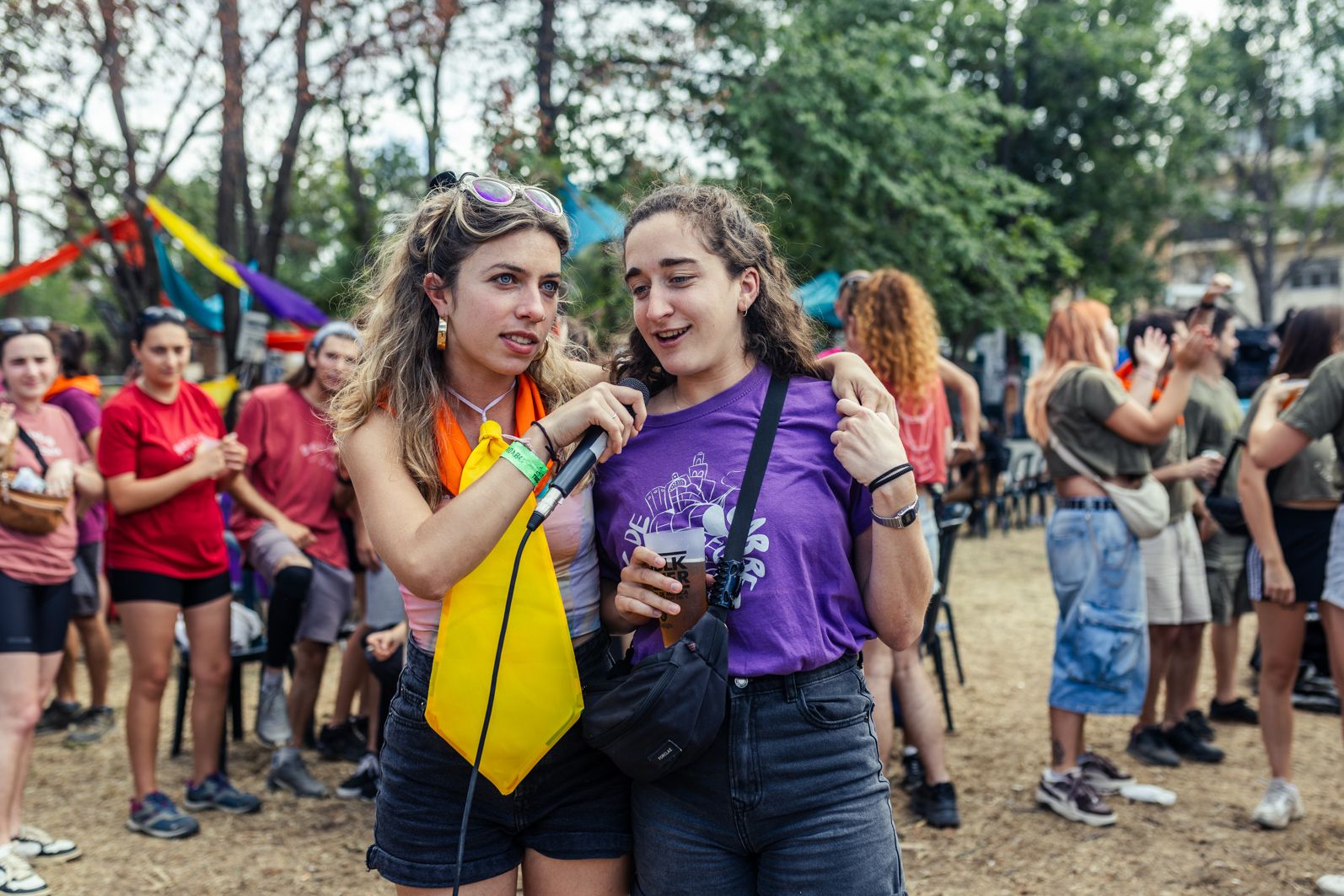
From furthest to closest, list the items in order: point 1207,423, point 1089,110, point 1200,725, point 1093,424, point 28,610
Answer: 1. point 1089,110
2. point 1207,423
3. point 1200,725
4. point 1093,424
5. point 28,610

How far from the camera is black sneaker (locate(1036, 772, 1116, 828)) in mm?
4355

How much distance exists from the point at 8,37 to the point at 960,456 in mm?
7937

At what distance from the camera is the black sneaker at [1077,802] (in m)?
4.36

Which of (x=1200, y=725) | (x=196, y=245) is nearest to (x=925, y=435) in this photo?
(x=1200, y=725)

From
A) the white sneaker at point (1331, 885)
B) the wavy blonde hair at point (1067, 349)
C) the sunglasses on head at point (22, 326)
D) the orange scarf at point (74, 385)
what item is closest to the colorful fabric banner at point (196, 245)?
the orange scarf at point (74, 385)

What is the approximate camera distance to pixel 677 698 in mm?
1693

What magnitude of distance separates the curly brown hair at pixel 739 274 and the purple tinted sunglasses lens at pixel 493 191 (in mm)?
247

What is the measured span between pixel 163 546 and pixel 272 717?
4.19 feet

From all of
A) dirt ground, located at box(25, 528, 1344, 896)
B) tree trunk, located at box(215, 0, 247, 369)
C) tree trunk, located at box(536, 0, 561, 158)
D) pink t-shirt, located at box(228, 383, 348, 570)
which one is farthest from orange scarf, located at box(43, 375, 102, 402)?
tree trunk, located at box(536, 0, 561, 158)

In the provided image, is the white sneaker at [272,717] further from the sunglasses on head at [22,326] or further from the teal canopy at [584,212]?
the teal canopy at [584,212]

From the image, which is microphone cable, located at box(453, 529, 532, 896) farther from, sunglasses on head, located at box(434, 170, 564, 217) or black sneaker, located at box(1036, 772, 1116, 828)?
black sneaker, located at box(1036, 772, 1116, 828)

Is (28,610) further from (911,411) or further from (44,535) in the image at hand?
(911,411)

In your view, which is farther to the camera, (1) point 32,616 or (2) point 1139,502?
(2) point 1139,502

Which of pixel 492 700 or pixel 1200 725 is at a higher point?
pixel 492 700
